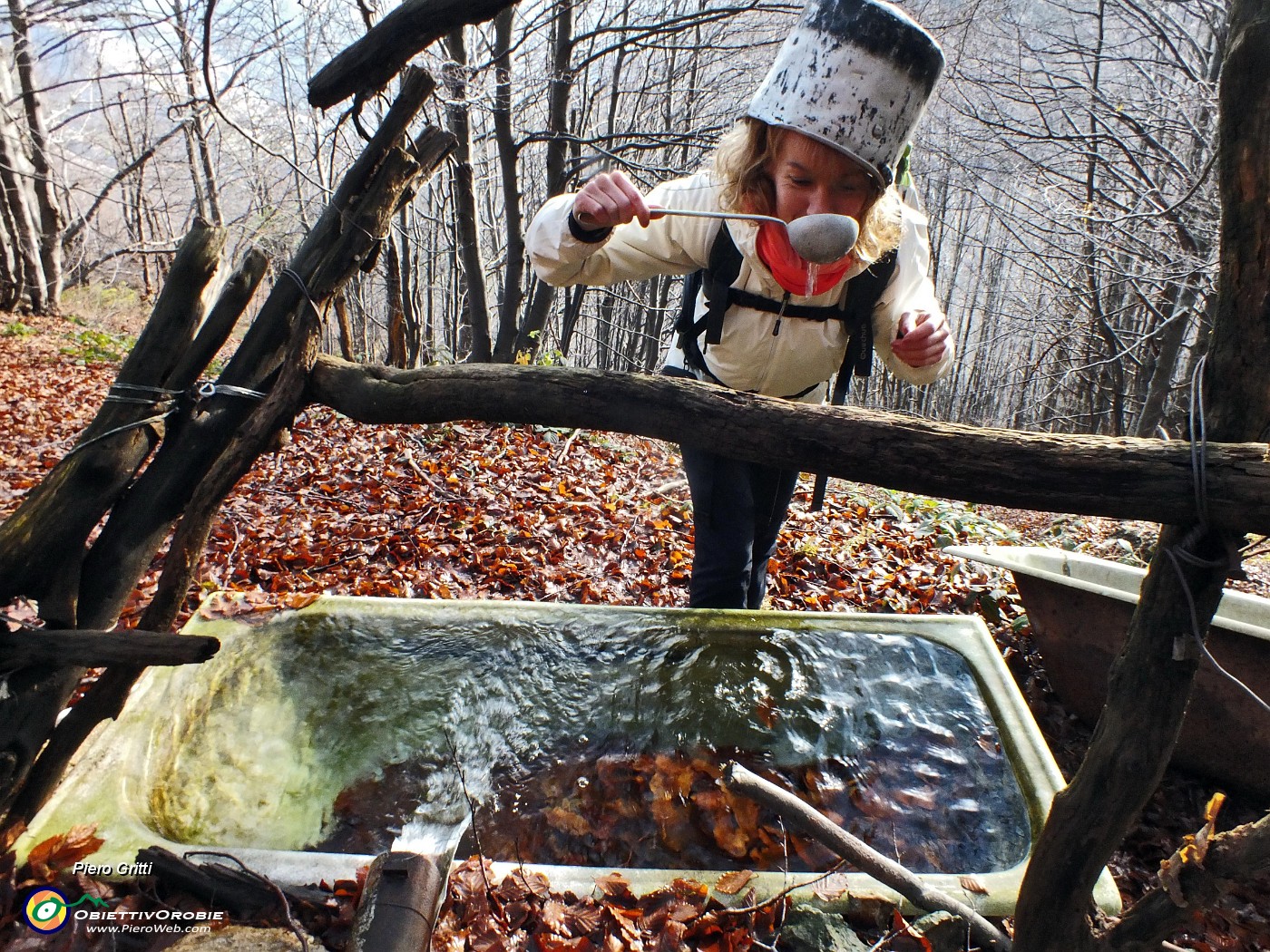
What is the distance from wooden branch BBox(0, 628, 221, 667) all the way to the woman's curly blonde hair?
184cm

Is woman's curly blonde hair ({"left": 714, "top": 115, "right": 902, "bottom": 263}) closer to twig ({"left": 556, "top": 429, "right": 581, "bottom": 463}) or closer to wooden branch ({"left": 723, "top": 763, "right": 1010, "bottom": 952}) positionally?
wooden branch ({"left": 723, "top": 763, "right": 1010, "bottom": 952})

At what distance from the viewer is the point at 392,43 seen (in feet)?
6.81

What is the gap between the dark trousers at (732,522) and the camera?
259 centimetres

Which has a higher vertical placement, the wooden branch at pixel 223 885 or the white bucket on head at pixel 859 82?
the white bucket on head at pixel 859 82

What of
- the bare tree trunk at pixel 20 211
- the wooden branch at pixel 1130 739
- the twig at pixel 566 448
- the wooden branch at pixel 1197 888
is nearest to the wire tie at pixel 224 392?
the wooden branch at pixel 1130 739

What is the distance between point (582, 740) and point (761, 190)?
6.31 ft

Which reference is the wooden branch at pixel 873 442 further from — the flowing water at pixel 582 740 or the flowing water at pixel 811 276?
the flowing water at pixel 582 740

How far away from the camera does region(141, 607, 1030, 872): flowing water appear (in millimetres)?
2076

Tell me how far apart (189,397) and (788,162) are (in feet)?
6.03

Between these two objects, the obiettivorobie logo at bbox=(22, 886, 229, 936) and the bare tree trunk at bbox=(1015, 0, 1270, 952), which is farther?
the obiettivorobie logo at bbox=(22, 886, 229, 936)

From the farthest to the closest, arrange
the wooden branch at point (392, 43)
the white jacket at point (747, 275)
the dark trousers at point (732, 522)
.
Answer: the dark trousers at point (732, 522)
the white jacket at point (747, 275)
the wooden branch at point (392, 43)

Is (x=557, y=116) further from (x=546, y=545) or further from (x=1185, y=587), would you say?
(x=1185, y=587)

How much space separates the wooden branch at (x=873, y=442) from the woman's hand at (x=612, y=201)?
1.45 feet

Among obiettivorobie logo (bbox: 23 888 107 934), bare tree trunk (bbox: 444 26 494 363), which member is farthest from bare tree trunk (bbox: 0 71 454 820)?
bare tree trunk (bbox: 444 26 494 363)
